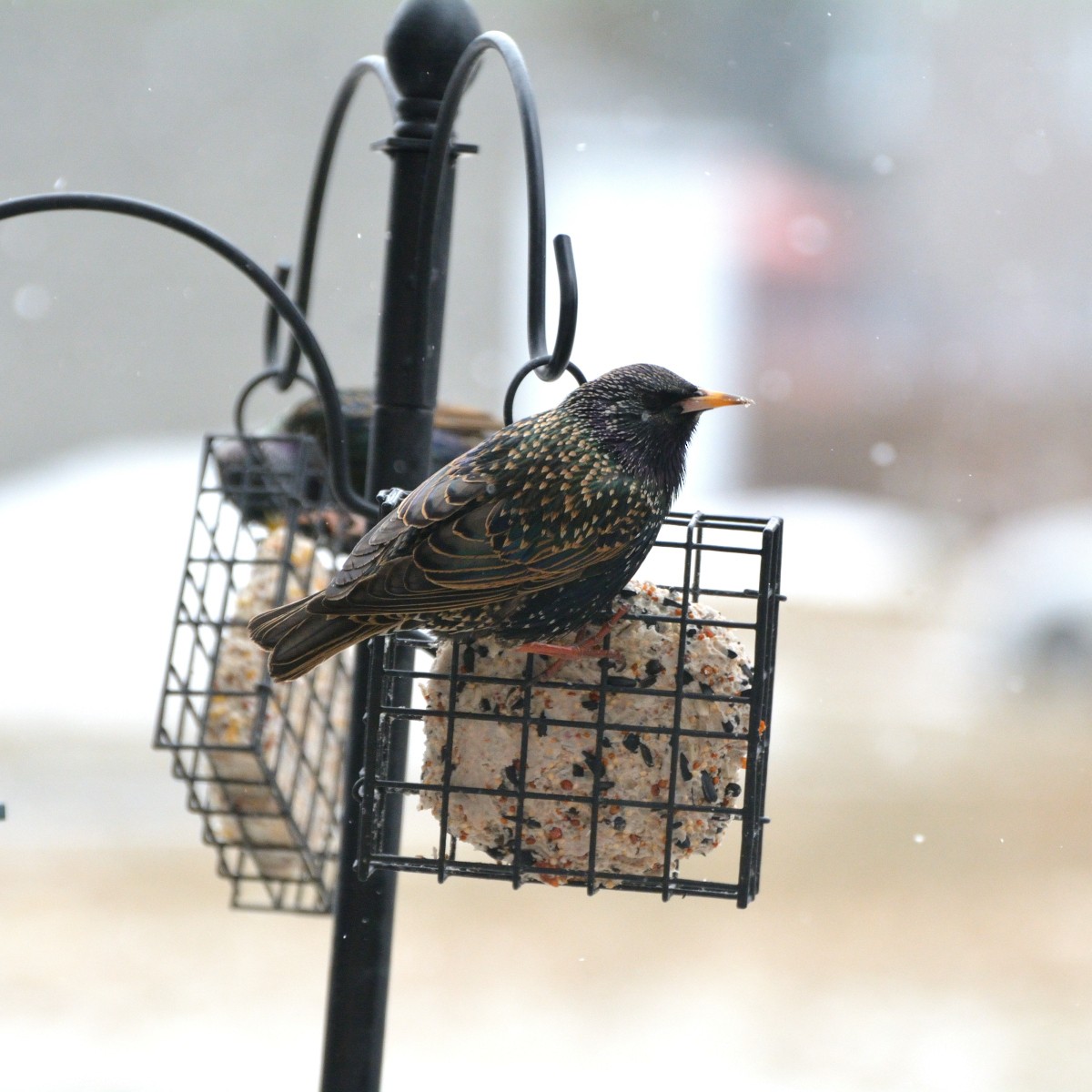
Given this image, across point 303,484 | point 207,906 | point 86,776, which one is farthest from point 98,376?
point 303,484

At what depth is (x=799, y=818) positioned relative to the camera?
259 inches

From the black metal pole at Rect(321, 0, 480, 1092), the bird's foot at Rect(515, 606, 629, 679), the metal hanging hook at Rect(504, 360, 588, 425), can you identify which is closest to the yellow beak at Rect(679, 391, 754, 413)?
the metal hanging hook at Rect(504, 360, 588, 425)

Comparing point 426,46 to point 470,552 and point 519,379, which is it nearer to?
point 519,379

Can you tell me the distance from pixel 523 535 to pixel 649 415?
0.66ft

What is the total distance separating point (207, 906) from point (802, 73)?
7.45m

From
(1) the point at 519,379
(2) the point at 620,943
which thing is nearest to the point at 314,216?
(1) the point at 519,379

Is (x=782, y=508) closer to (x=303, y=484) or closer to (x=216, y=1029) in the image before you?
(x=216, y=1029)

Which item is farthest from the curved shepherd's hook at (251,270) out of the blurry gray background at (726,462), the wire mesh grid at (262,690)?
the blurry gray background at (726,462)

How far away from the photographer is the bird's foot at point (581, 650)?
4.93ft

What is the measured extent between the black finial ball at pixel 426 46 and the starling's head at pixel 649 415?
45cm

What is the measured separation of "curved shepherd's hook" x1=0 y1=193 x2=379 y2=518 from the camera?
160 cm

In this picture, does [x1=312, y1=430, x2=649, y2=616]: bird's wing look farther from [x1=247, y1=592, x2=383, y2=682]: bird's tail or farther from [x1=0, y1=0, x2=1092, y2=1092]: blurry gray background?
[x1=0, y1=0, x2=1092, y2=1092]: blurry gray background

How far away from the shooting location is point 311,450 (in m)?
2.25

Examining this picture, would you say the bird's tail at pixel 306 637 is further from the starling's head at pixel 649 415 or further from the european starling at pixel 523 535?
the starling's head at pixel 649 415
